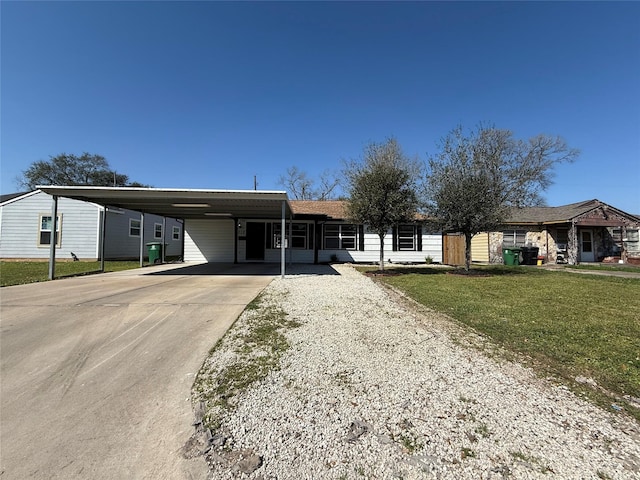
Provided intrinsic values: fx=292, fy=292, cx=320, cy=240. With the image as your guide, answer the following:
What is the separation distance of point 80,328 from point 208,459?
389 centimetres

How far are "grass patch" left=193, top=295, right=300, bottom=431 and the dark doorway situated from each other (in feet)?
38.0

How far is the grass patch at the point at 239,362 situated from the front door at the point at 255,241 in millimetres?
11564

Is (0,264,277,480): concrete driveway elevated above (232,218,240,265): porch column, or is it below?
below

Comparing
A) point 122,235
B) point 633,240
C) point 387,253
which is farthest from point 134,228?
point 633,240

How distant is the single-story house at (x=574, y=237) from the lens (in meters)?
17.3

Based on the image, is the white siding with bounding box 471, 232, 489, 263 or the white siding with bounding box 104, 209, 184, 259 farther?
the white siding with bounding box 471, 232, 489, 263

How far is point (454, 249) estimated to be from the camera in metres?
16.2

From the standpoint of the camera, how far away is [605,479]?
5.38ft

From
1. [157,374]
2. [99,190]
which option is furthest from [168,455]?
[99,190]

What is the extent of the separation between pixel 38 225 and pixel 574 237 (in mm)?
30319

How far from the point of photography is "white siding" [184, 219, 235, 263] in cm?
1641

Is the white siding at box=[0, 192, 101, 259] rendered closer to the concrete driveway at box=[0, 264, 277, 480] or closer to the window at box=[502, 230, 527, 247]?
the concrete driveway at box=[0, 264, 277, 480]

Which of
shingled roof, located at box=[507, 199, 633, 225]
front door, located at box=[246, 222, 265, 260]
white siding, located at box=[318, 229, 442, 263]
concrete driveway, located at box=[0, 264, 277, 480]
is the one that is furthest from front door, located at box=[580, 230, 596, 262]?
concrete driveway, located at box=[0, 264, 277, 480]

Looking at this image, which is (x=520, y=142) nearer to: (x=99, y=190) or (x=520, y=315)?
(x=520, y=315)
